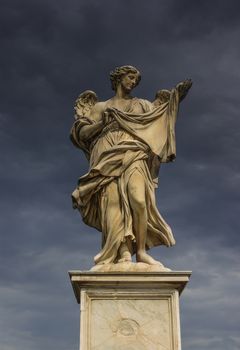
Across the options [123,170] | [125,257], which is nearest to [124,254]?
[125,257]

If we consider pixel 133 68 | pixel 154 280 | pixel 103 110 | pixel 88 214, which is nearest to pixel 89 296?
pixel 154 280

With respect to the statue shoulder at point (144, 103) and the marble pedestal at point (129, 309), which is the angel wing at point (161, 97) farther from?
the marble pedestal at point (129, 309)

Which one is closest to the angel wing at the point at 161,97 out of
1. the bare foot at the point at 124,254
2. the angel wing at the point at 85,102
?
the angel wing at the point at 85,102

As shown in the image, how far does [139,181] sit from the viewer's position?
31.3 ft

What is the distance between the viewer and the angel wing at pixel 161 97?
34.9 feet

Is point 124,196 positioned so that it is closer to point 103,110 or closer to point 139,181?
point 139,181

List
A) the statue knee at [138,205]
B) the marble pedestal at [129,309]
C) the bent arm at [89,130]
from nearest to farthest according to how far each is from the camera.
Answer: the marble pedestal at [129,309] → the statue knee at [138,205] → the bent arm at [89,130]

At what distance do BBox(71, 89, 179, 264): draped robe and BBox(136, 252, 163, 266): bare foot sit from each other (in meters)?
0.23

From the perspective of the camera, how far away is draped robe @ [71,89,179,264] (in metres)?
9.38

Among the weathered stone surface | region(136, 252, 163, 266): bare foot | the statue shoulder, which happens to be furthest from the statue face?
the weathered stone surface

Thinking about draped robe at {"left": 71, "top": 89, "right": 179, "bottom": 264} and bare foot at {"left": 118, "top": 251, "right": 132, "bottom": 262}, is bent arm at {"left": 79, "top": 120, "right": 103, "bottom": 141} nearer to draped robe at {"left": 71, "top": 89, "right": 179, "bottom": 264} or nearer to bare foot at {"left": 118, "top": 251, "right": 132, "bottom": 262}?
draped robe at {"left": 71, "top": 89, "right": 179, "bottom": 264}

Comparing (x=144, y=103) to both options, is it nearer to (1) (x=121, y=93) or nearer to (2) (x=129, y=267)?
(1) (x=121, y=93)

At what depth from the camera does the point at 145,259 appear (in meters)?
9.20

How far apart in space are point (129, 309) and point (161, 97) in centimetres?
430
